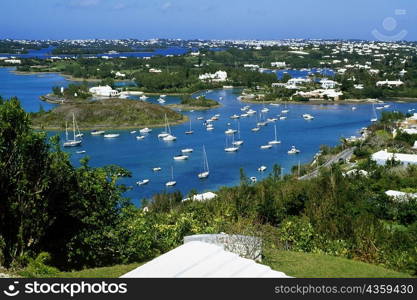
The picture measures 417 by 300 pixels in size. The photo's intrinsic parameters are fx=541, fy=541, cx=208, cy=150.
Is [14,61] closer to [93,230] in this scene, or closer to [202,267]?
[93,230]

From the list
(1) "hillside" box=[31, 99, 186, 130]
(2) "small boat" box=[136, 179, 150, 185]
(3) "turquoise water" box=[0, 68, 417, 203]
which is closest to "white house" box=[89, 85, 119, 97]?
(3) "turquoise water" box=[0, 68, 417, 203]

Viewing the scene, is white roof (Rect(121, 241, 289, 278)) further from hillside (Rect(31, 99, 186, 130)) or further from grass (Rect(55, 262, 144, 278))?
hillside (Rect(31, 99, 186, 130))

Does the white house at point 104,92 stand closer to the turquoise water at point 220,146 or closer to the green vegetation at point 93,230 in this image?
the turquoise water at point 220,146

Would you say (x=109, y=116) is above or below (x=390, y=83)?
below

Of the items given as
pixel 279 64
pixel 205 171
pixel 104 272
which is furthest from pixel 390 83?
pixel 104 272

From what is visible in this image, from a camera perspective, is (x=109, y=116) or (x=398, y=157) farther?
(x=109, y=116)

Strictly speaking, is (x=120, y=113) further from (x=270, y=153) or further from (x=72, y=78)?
(x=72, y=78)

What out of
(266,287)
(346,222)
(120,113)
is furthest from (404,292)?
(120,113)
